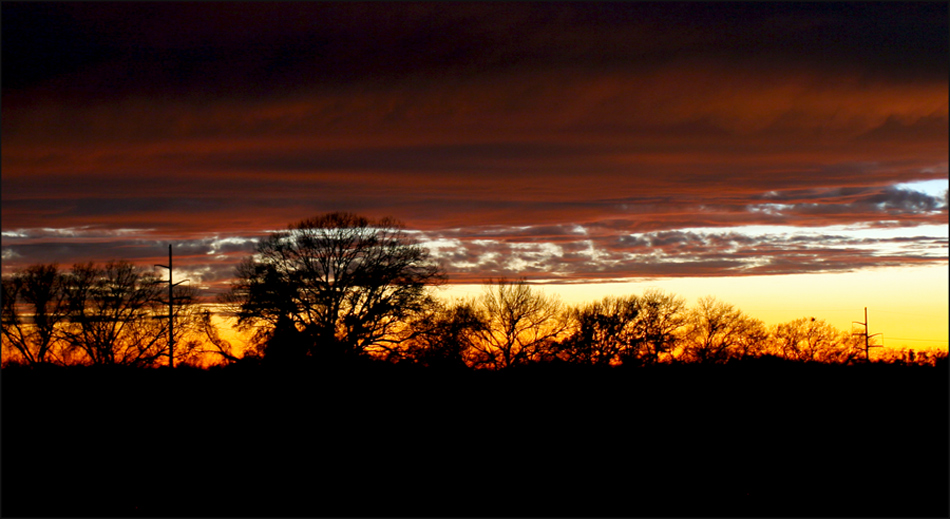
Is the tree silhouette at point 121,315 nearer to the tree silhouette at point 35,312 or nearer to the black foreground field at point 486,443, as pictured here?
the tree silhouette at point 35,312

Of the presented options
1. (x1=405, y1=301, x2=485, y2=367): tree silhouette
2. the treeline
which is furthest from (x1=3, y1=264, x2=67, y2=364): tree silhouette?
(x1=405, y1=301, x2=485, y2=367): tree silhouette

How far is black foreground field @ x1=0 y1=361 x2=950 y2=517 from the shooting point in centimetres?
2031

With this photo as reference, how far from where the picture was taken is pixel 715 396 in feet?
91.3

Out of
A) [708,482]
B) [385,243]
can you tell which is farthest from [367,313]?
[708,482]

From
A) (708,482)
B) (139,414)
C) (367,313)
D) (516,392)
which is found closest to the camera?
(708,482)

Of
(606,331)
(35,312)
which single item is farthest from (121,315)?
(606,331)

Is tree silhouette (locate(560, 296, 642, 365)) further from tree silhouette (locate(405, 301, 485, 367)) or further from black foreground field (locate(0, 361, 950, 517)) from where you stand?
black foreground field (locate(0, 361, 950, 517))

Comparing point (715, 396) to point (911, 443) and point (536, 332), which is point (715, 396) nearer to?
point (911, 443)

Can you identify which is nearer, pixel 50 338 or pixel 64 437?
pixel 64 437

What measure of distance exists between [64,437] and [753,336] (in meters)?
73.7

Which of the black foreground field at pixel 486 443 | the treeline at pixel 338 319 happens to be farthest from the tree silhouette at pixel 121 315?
the black foreground field at pixel 486 443

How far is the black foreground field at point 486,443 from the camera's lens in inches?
800

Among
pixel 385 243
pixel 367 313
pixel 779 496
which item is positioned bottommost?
pixel 779 496

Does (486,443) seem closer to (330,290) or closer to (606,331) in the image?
(330,290)
